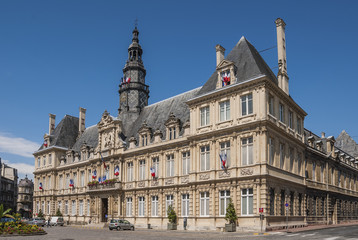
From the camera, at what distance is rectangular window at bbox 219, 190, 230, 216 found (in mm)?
36281

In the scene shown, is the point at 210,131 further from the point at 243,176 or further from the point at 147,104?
the point at 147,104

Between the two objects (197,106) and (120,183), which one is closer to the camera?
(197,106)

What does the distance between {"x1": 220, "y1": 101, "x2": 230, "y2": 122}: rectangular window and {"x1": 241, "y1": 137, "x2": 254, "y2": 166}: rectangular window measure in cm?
312

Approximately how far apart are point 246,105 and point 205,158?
7.14m

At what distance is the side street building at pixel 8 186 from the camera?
4454 inches

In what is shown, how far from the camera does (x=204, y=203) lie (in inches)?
1510

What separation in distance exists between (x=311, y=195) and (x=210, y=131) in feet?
52.3

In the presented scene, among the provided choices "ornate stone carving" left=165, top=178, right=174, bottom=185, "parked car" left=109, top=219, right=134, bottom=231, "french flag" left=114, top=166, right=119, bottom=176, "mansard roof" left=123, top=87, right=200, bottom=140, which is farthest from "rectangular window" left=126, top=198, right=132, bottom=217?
"mansard roof" left=123, top=87, right=200, bottom=140

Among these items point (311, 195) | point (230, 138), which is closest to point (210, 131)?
point (230, 138)

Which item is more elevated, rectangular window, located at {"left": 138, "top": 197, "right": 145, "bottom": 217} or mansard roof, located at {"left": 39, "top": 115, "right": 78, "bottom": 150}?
mansard roof, located at {"left": 39, "top": 115, "right": 78, "bottom": 150}

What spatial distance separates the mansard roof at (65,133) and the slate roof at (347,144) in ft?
169

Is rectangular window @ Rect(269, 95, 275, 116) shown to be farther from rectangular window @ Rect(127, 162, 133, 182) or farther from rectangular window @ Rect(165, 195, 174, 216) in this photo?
rectangular window @ Rect(127, 162, 133, 182)

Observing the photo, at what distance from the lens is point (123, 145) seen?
5144cm

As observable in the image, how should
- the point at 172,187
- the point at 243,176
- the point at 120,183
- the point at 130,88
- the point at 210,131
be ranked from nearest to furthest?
the point at 243,176 < the point at 210,131 < the point at 172,187 < the point at 120,183 < the point at 130,88
